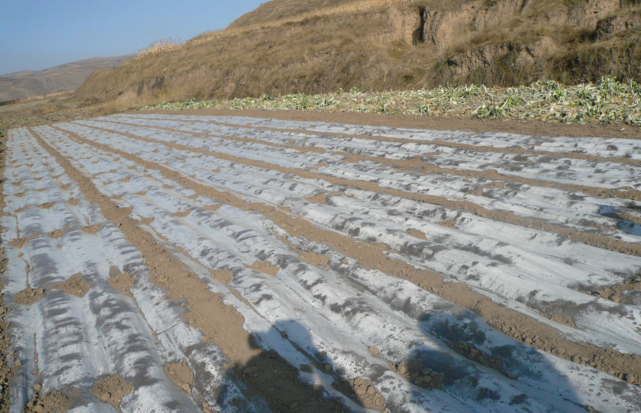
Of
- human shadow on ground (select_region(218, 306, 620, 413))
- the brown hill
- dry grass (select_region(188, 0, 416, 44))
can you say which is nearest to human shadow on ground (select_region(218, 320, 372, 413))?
human shadow on ground (select_region(218, 306, 620, 413))

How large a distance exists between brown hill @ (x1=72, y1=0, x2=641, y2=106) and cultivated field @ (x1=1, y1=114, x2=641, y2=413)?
306 inches

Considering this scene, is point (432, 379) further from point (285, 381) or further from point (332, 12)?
point (332, 12)

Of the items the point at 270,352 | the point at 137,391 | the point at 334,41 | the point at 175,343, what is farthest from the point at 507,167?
the point at 334,41

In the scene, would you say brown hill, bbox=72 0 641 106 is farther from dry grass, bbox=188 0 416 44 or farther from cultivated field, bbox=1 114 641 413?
cultivated field, bbox=1 114 641 413

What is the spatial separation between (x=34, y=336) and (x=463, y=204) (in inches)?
120

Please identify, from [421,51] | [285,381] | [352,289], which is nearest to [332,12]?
[421,51]

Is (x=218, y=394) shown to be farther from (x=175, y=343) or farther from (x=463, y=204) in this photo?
(x=463, y=204)

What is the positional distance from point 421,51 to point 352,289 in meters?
15.3

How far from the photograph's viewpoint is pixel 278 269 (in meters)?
2.68

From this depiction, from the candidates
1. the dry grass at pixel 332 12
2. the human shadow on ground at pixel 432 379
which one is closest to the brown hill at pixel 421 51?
the dry grass at pixel 332 12

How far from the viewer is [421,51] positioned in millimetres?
15586

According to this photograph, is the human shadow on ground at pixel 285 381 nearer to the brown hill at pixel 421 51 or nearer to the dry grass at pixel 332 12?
the brown hill at pixel 421 51

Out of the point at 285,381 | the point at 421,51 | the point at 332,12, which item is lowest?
the point at 285,381

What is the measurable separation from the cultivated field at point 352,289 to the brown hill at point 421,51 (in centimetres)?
777
